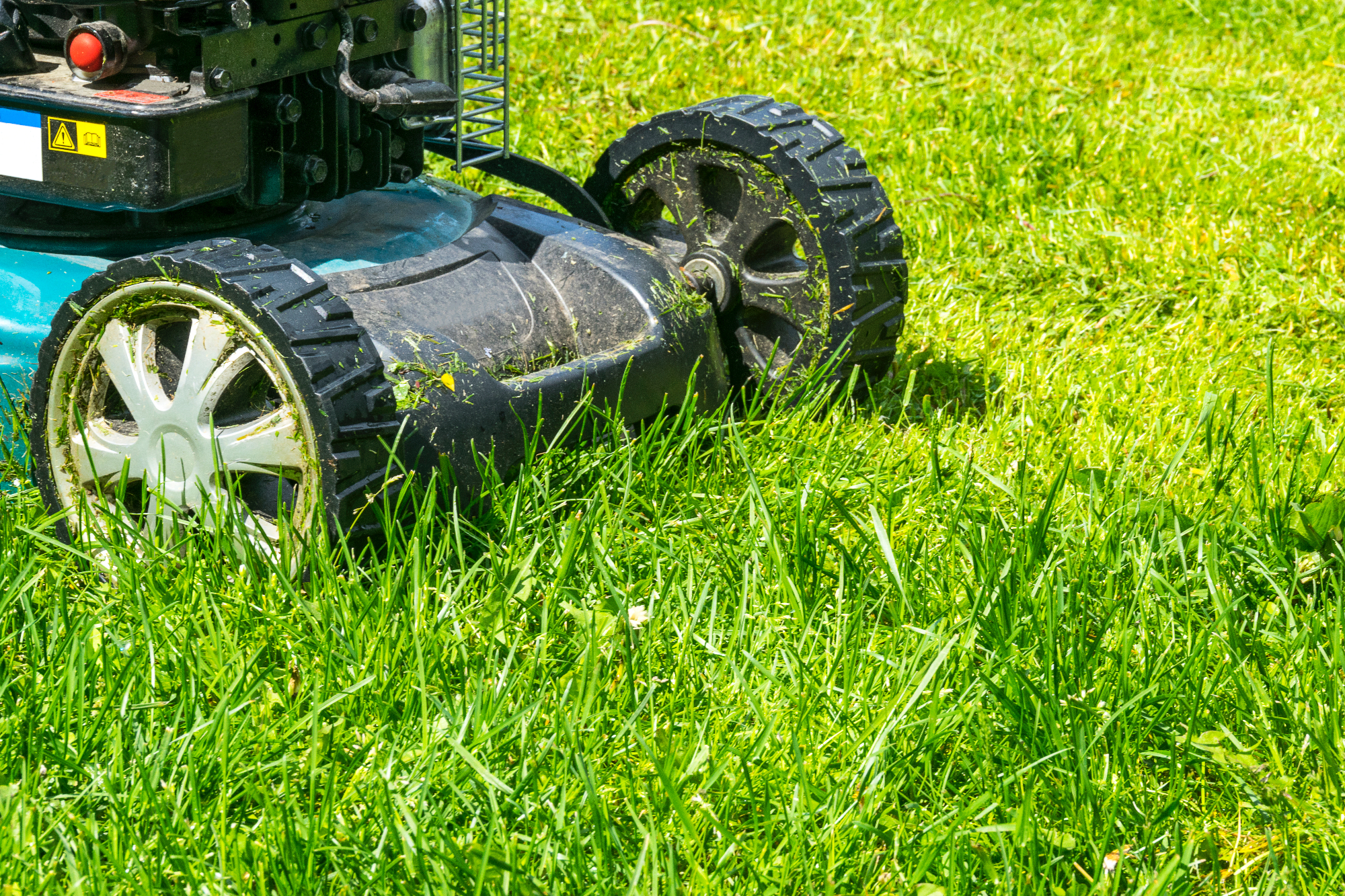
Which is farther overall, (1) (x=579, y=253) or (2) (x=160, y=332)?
(1) (x=579, y=253)

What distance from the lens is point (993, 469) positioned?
9.27 ft

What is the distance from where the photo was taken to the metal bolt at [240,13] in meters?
2.31

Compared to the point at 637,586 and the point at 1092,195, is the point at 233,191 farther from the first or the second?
the point at 1092,195

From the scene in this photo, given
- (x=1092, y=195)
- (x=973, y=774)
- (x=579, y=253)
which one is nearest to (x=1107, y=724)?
(x=973, y=774)

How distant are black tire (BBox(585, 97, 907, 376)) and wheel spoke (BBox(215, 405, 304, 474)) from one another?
41.2 inches

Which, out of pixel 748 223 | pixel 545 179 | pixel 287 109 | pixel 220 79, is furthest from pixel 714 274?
pixel 220 79

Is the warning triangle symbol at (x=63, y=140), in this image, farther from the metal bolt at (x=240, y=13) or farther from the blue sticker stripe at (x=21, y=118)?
the metal bolt at (x=240, y=13)

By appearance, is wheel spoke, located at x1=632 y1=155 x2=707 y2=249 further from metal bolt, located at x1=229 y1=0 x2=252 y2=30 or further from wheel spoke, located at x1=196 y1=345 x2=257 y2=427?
wheel spoke, located at x1=196 y1=345 x2=257 y2=427

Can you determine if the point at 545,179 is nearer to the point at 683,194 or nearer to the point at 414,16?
the point at 683,194

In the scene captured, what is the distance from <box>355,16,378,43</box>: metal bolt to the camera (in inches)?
101

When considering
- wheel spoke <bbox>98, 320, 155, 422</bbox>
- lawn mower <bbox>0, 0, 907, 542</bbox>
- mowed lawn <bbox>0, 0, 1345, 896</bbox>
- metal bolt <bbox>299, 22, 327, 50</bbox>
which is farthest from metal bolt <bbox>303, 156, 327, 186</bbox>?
mowed lawn <bbox>0, 0, 1345, 896</bbox>

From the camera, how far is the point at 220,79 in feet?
7.67

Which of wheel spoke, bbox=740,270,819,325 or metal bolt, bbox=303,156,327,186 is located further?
wheel spoke, bbox=740,270,819,325

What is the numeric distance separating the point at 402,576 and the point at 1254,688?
45.1 inches
